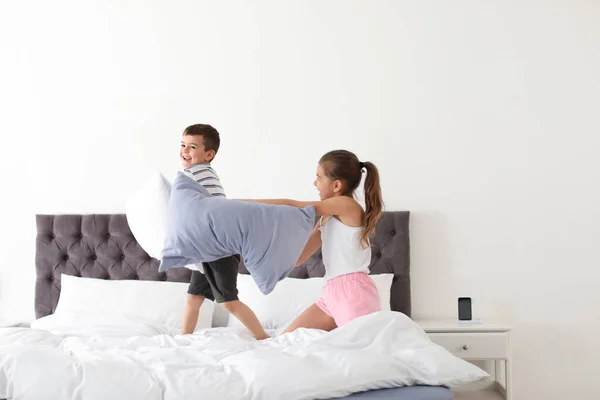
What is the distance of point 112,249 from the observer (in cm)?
393

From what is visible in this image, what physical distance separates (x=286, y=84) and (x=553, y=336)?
6.51 feet

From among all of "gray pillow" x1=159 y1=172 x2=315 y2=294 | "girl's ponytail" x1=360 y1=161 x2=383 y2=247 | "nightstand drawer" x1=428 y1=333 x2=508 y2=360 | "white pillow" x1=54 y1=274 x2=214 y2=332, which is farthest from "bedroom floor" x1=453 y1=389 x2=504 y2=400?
"gray pillow" x1=159 y1=172 x2=315 y2=294

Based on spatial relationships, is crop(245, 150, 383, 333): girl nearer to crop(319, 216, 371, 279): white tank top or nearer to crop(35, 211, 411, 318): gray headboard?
crop(319, 216, 371, 279): white tank top

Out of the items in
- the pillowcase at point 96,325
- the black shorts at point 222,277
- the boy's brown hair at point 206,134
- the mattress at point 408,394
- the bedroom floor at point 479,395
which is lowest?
the bedroom floor at point 479,395

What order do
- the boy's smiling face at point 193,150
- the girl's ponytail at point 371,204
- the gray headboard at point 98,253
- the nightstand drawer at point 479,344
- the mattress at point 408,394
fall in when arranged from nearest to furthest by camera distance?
the mattress at point 408,394, the girl's ponytail at point 371,204, the boy's smiling face at point 193,150, the nightstand drawer at point 479,344, the gray headboard at point 98,253

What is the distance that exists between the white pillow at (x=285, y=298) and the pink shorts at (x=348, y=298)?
486 mm

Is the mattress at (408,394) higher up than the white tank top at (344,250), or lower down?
lower down

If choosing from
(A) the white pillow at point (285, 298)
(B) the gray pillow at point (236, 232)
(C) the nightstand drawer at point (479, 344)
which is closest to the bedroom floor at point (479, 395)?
(C) the nightstand drawer at point (479, 344)

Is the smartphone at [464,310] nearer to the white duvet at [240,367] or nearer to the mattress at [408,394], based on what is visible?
the white duvet at [240,367]

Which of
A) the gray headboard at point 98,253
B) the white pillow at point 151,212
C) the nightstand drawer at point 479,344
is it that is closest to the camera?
the nightstand drawer at point 479,344

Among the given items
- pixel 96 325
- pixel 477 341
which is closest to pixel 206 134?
pixel 96 325

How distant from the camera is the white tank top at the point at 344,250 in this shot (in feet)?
9.99

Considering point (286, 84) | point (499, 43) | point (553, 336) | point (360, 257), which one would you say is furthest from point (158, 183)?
point (553, 336)

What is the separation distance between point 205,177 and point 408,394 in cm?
137
